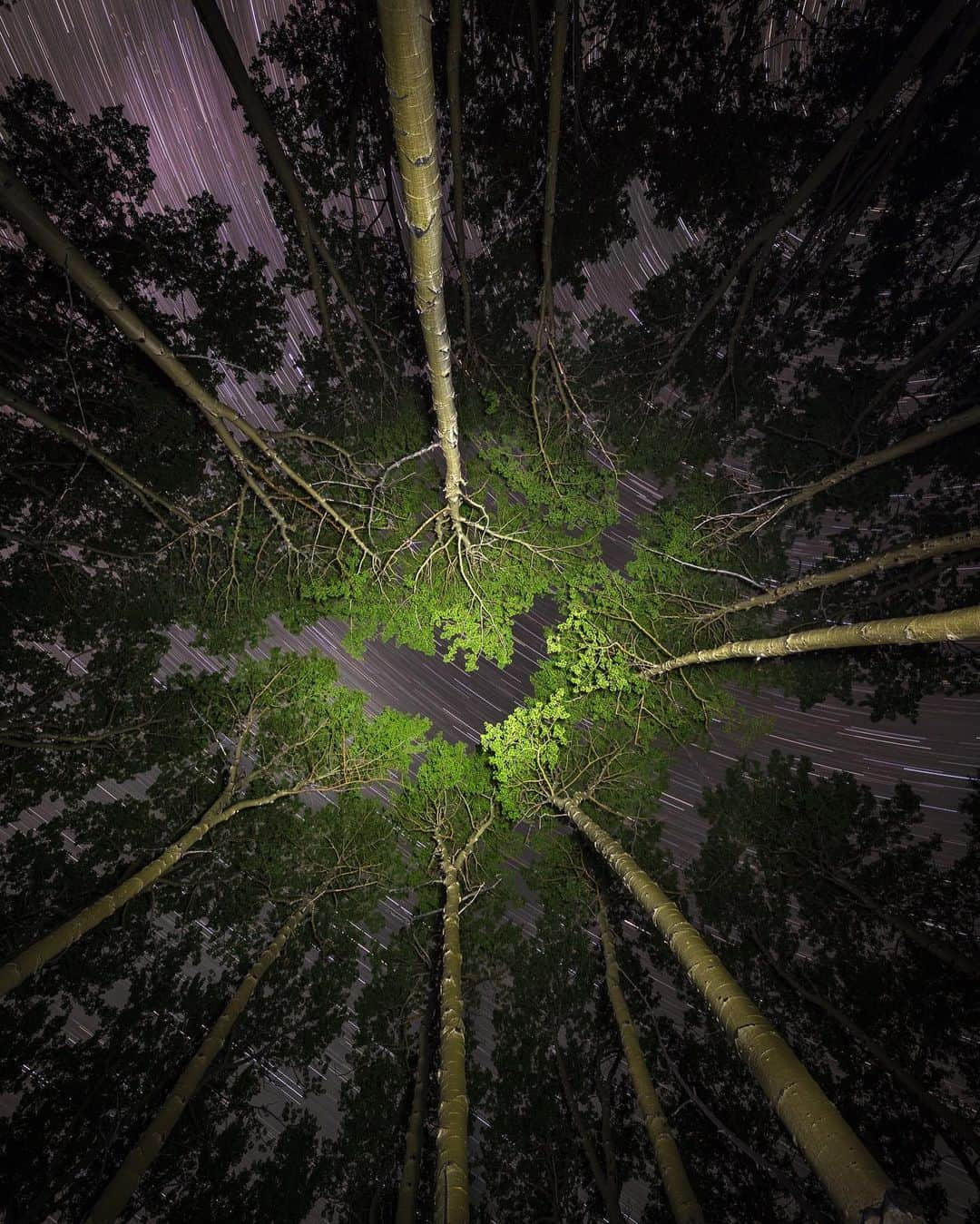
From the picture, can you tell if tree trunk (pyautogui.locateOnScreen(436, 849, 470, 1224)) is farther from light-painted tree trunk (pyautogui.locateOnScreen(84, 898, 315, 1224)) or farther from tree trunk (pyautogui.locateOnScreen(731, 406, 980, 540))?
tree trunk (pyautogui.locateOnScreen(731, 406, 980, 540))

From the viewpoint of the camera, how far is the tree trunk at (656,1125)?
4.21m

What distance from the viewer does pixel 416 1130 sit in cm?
739

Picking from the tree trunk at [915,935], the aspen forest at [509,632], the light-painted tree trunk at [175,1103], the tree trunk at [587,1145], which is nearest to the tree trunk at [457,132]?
the aspen forest at [509,632]

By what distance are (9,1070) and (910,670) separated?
16067 millimetres

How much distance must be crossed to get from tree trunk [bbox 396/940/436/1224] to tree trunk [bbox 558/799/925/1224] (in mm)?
6305

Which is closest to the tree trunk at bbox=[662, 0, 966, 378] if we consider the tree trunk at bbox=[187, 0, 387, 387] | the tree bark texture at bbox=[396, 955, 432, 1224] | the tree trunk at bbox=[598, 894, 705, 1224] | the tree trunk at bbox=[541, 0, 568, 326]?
the tree trunk at bbox=[541, 0, 568, 326]

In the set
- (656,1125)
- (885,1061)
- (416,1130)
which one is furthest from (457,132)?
(416,1130)

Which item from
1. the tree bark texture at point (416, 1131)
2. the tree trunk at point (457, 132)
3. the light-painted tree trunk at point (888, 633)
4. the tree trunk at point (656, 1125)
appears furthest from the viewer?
the tree bark texture at point (416, 1131)

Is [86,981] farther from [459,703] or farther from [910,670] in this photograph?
[910,670]

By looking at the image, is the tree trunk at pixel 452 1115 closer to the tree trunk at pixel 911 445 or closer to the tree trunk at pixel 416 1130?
the tree trunk at pixel 416 1130

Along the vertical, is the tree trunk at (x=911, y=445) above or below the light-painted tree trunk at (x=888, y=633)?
above

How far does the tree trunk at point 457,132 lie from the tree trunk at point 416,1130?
13.1 meters

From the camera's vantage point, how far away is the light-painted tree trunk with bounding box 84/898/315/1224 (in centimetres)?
431

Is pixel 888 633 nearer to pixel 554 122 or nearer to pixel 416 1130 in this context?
pixel 554 122
